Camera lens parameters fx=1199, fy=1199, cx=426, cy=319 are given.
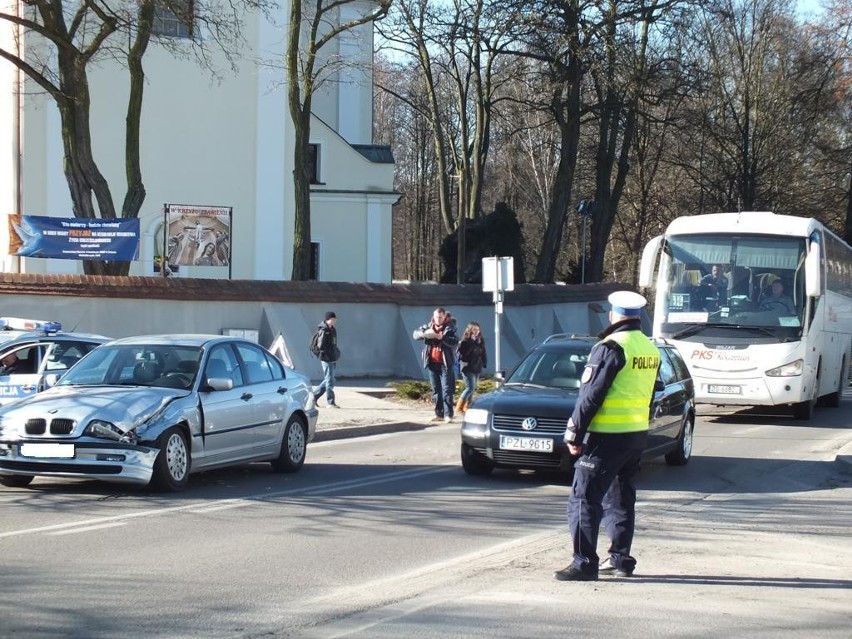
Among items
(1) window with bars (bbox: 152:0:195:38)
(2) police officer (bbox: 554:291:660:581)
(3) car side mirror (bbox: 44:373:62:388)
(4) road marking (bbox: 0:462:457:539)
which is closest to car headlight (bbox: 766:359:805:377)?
(4) road marking (bbox: 0:462:457:539)

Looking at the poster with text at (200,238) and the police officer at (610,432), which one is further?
the poster with text at (200,238)

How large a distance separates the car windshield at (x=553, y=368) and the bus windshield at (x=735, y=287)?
713 centimetres

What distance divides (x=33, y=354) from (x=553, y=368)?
22.4ft

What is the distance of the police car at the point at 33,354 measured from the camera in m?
15.2

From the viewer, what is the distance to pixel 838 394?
2478cm

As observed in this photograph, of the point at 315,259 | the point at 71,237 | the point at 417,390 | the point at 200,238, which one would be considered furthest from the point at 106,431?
the point at 315,259

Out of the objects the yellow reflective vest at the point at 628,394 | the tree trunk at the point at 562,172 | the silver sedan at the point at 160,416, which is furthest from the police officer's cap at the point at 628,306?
the tree trunk at the point at 562,172

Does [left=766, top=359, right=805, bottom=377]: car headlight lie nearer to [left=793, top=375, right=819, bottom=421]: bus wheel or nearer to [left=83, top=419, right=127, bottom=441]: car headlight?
[left=793, top=375, right=819, bottom=421]: bus wheel

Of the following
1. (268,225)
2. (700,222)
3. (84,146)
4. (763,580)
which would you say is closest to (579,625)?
A: (763,580)

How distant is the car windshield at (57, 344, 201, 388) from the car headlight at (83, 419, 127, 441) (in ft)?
3.47

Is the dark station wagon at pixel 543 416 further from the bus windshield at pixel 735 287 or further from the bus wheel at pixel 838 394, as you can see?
the bus wheel at pixel 838 394

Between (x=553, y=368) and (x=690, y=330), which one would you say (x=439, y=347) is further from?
(x=553, y=368)

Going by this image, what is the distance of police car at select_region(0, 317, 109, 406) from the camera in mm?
15227

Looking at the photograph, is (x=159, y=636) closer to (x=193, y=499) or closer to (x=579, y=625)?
(x=579, y=625)
